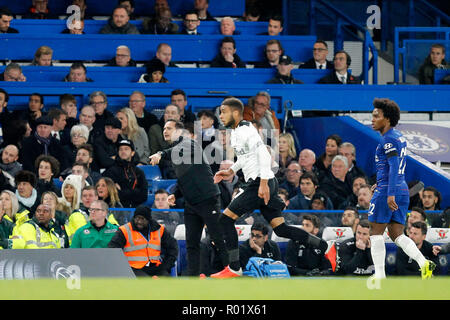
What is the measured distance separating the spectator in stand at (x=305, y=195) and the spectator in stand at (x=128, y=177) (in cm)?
200

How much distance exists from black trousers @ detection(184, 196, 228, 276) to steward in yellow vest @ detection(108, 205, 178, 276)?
1414 millimetres

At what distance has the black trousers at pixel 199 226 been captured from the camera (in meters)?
9.15

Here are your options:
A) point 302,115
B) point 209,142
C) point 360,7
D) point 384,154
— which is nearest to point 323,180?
point 209,142

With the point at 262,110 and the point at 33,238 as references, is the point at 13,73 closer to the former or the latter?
the point at 262,110

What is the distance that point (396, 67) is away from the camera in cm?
1638

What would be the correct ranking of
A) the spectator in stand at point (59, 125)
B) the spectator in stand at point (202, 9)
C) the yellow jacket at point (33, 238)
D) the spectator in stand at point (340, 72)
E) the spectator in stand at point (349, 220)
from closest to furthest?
the yellow jacket at point (33, 238) → the spectator in stand at point (349, 220) → the spectator in stand at point (59, 125) → the spectator in stand at point (340, 72) → the spectator in stand at point (202, 9)

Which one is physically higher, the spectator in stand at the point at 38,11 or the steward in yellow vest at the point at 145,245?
the spectator in stand at the point at 38,11

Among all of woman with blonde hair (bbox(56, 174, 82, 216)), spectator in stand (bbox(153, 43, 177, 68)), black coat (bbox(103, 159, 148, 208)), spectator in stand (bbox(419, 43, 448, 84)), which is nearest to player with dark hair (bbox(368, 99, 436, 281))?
woman with blonde hair (bbox(56, 174, 82, 216))

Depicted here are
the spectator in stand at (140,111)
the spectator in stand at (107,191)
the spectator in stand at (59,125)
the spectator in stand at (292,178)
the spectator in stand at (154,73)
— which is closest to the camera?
the spectator in stand at (107,191)

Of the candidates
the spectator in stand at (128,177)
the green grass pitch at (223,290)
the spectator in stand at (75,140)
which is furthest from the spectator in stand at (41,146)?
the green grass pitch at (223,290)

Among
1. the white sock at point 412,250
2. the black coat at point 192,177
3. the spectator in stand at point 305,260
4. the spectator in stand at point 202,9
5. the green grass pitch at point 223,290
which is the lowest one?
the spectator in stand at point 305,260

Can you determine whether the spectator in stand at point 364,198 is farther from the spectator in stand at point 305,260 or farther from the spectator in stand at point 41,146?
the spectator in stand at point 41,146

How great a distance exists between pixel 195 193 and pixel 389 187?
6.19 ft

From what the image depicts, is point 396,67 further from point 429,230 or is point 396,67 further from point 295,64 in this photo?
point 429,230
